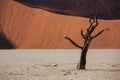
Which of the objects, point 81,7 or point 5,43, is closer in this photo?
point 5,43

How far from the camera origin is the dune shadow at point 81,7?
5272 centimetres

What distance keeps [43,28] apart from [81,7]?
783 cm

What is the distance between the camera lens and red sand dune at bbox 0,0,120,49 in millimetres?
47406

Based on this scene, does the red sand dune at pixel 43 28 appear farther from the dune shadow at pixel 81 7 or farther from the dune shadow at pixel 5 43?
the dune shadow at pixel 81 7

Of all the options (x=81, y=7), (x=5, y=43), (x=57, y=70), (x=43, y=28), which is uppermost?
(x=81, y=7)

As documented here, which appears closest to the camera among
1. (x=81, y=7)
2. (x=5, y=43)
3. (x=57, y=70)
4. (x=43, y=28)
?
(x=57, y=70)

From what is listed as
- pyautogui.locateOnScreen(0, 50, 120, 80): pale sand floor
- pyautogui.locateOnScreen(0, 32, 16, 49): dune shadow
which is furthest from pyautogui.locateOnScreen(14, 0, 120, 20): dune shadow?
pyautogui.locateOnScreen(0, 50, 120, 80): pale sand floor

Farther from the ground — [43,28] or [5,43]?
[43,28]

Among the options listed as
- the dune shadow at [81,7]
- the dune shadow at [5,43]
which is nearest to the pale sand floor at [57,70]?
the dune shadow at [5,43]

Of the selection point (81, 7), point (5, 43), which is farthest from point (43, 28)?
point (81, 7)

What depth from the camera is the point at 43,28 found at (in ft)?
164

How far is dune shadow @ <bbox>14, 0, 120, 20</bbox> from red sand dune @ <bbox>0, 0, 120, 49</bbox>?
55.5 inches

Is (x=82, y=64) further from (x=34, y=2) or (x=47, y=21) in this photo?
(x=34, y=2)

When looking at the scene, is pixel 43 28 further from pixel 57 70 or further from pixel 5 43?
pixel 57 70
